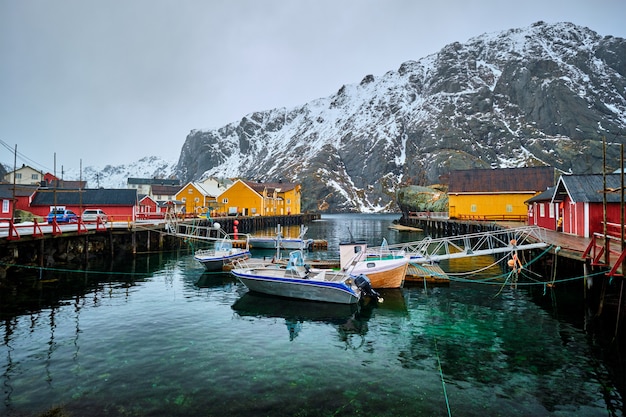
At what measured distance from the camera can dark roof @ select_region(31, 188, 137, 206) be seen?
52.1 meters

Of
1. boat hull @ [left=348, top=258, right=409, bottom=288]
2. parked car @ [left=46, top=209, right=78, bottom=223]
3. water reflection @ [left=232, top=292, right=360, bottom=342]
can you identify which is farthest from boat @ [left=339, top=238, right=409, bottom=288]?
parked car @ [left=46, top=209, right=78, bottom=223]

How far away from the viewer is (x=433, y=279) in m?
25.3

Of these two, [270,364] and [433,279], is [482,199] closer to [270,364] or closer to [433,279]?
[433,279]

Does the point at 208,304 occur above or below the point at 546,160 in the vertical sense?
below

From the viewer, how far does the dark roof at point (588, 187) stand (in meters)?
25.6

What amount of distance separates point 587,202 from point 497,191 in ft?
122

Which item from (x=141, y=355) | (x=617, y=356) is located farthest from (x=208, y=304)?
(x=617, y=356)

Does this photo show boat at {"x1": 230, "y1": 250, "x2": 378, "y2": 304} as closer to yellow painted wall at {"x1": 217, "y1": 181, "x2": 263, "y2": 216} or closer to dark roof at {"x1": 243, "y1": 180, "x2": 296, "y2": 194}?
yellow painted wall at {"x1": 217, "y1": 181, "x2": 263, "y2": 216}

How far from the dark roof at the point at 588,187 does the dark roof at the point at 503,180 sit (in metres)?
32.0

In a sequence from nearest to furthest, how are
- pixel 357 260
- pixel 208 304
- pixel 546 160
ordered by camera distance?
pixel 208 304, pixel 357 260, pixel 546 160

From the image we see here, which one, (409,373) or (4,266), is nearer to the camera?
(409,373)

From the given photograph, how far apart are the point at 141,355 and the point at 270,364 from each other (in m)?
4.87

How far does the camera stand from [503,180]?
6238cm

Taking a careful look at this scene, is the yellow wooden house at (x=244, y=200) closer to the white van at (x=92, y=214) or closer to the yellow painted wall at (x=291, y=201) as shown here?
the yellow painted wall at (x=291, y=201)
